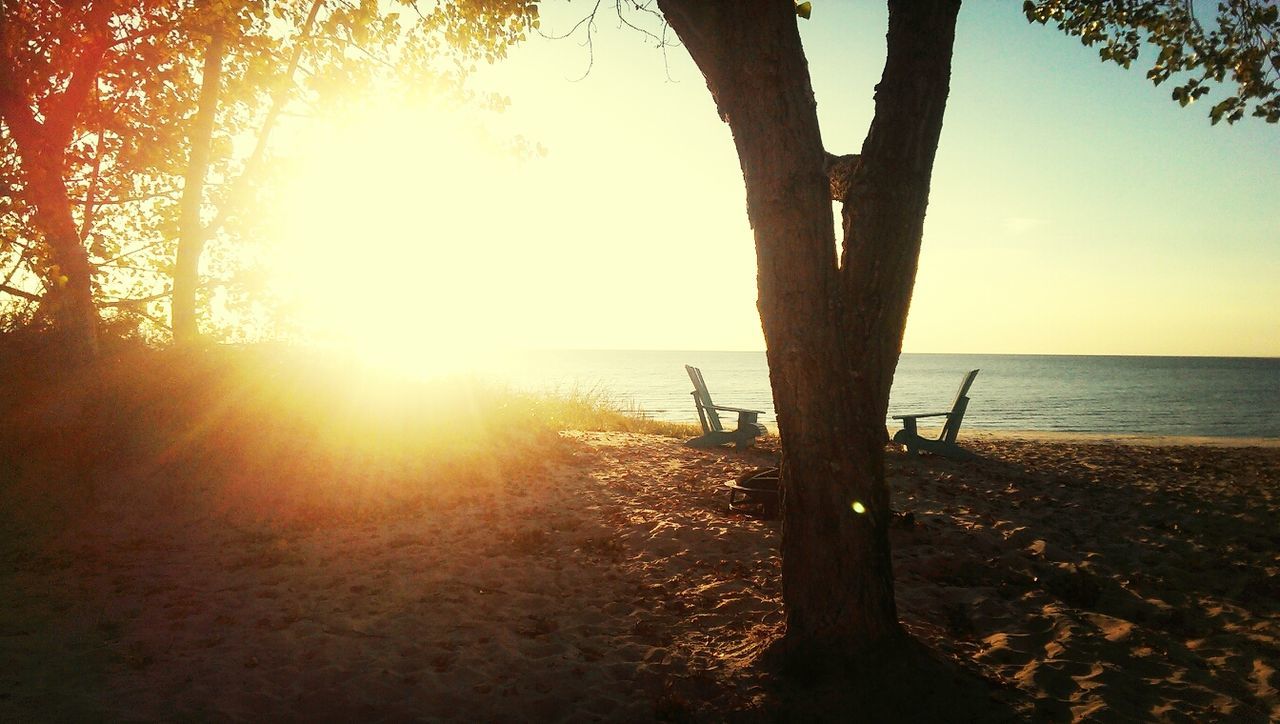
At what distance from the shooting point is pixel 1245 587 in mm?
4684

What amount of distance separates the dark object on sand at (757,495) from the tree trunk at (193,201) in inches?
330

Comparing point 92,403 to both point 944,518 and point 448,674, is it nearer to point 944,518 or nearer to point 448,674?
point 448,674

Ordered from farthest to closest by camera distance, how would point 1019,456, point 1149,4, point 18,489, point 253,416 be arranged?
1. point 1019,456
2. point 253,416
3. point 18,489
4. point 1149,4

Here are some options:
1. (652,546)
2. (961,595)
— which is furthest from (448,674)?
(961,595)

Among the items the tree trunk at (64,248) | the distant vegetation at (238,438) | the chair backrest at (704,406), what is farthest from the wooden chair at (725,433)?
the tree trunk at (64,248)

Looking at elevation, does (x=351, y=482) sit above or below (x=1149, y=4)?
below

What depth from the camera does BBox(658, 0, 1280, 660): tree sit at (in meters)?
3.12

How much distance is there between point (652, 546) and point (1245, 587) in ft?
14.7

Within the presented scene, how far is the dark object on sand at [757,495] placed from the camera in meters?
6.62

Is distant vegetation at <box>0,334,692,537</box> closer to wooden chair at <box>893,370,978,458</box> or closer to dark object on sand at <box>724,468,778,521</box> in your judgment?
dark object on sand at <box>724,468,778,521</box>

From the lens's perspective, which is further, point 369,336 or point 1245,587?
point 369,336

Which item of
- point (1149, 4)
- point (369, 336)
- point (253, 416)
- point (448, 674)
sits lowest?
point (448, 674)

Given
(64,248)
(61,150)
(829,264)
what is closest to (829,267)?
(829,264)

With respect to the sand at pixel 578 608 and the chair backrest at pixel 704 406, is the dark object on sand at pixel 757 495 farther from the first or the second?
the chair backrest at pixel 704 406
